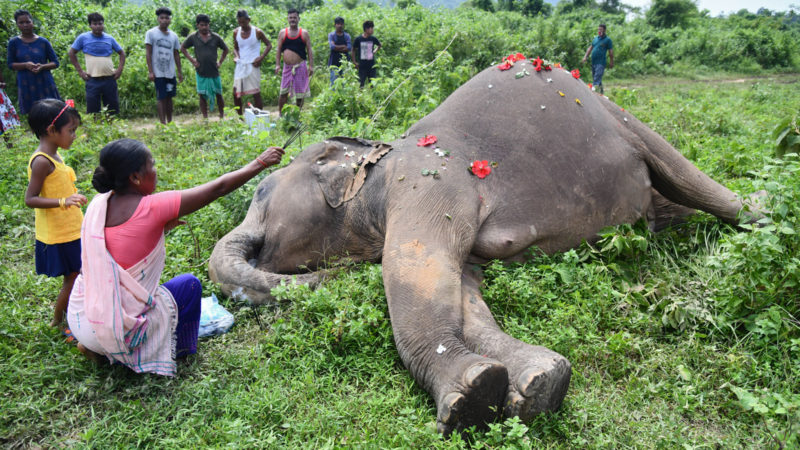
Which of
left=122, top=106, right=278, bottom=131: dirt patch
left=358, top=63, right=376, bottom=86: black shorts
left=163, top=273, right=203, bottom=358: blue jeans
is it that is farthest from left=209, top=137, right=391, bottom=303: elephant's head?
left=358, top=63, right=376, bottom=86: black shorts

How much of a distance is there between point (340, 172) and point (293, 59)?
19.2 feet

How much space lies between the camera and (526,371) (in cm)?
262

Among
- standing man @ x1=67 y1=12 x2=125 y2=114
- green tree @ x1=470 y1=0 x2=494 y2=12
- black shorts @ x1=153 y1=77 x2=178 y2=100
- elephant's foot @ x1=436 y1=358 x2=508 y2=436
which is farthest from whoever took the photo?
green tree @ x1=470 y1=0 x2=494 y2=12

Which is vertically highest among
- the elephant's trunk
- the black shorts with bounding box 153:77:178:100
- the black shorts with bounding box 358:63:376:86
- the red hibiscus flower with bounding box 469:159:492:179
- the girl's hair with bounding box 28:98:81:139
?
the girl's hair with bounding box 28:98:81:139

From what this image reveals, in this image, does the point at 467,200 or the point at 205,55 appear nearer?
the point at 467,200

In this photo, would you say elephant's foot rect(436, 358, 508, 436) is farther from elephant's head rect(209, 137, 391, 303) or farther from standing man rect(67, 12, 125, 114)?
standing man rect(67, 12, 125, 114)

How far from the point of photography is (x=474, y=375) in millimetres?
2512

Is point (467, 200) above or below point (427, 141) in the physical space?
below

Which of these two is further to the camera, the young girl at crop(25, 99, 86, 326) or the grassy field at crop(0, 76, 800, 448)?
the young girl at crop(25, 99, 86, 326)

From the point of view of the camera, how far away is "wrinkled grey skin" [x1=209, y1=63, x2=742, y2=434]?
323cm

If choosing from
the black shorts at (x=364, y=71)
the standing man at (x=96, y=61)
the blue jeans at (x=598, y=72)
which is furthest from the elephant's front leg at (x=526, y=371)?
the blue jeans at (x=598, y=72)

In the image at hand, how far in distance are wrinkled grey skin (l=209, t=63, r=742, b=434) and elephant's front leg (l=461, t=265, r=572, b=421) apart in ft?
0.10

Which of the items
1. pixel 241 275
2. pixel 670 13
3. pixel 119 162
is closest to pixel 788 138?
pixel 241 275

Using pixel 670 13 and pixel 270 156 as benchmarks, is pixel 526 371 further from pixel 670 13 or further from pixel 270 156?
pixel 670 13
